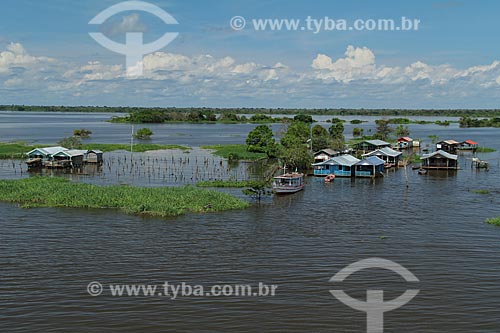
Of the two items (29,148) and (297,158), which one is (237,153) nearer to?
Answer: (297,158)

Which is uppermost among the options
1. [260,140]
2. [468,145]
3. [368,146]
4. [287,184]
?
[260,140]

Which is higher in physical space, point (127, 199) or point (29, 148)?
point (29, 148)

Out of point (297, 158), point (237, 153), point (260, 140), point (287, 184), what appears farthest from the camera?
point (260, 140)

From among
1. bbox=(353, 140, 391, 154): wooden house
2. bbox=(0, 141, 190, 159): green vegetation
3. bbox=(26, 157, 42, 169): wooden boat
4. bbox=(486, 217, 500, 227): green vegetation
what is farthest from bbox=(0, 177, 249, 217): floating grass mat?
bbox=(353, 140, 391, 154): wooden house

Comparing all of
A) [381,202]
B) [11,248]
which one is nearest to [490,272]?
[381,202]

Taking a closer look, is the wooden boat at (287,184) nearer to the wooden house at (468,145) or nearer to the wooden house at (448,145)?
the wooden house at (448,145)

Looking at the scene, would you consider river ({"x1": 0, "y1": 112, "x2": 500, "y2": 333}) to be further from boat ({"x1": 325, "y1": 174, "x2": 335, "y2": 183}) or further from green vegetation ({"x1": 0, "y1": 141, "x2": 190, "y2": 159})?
green vegetation ({"x1": 0, "y1": 141, "x2": 190, "y2": 159})

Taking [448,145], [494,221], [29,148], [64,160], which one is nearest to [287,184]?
[494,221]

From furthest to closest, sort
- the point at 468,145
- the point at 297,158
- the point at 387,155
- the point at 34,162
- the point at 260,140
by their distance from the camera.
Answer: the point at 468,145 → the point at 260,140 → the point at 387,155 → the point at 297,158 → the point at 34,162

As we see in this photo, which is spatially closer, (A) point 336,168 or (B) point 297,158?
(A) point 336,168
